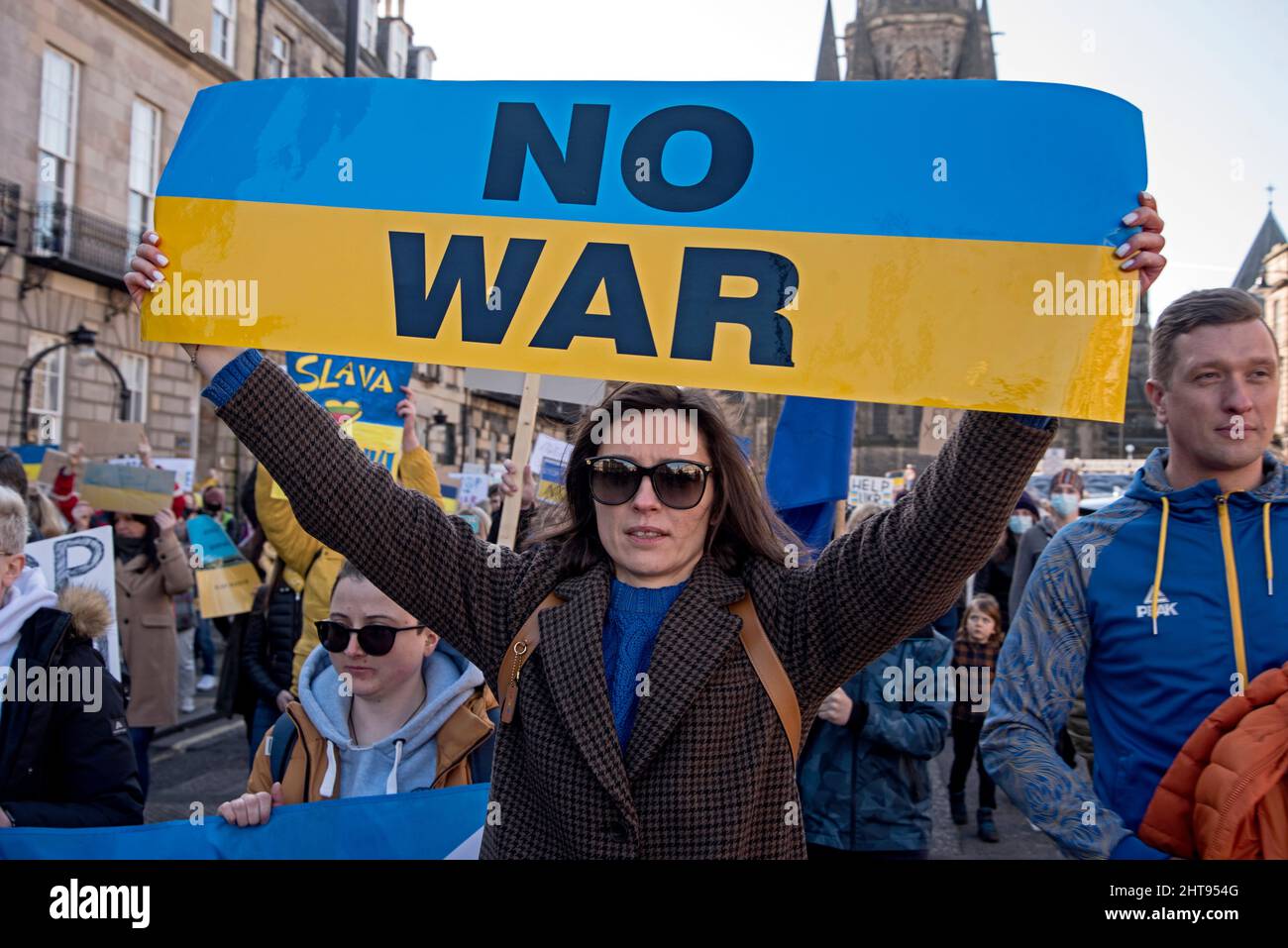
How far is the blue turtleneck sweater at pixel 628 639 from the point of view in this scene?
80.7 inches

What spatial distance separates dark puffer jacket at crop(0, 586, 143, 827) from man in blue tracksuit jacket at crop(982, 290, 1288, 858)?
7.62ft

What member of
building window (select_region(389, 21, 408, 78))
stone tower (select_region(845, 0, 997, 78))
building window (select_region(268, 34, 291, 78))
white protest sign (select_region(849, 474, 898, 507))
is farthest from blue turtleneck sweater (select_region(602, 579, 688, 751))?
stone tower (select_region(845, 0, 997, 78))

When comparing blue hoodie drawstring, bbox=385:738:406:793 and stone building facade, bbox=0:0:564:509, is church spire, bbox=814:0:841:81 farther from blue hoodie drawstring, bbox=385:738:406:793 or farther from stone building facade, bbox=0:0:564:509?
blue hoodie drawstring, bbox=385:738:406:793

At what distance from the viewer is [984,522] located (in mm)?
1907

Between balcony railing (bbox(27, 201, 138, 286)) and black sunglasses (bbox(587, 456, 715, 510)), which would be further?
balcony railing (bbox(27, 201, 138, 286))

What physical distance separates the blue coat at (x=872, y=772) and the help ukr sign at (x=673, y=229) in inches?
88.6

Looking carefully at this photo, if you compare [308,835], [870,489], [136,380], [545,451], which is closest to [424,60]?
[136,380]

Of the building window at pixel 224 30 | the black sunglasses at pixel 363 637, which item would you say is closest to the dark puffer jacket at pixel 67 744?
the black sunglasses at pixel 363 637

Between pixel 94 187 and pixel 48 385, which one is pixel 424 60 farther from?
pixel 48 385

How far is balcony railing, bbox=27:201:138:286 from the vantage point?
62.3ft

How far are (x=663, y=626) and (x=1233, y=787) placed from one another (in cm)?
109

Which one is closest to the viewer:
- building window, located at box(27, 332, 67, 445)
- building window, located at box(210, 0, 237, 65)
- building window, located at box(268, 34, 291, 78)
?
building window, located at box(27, 332, 67, 445)
